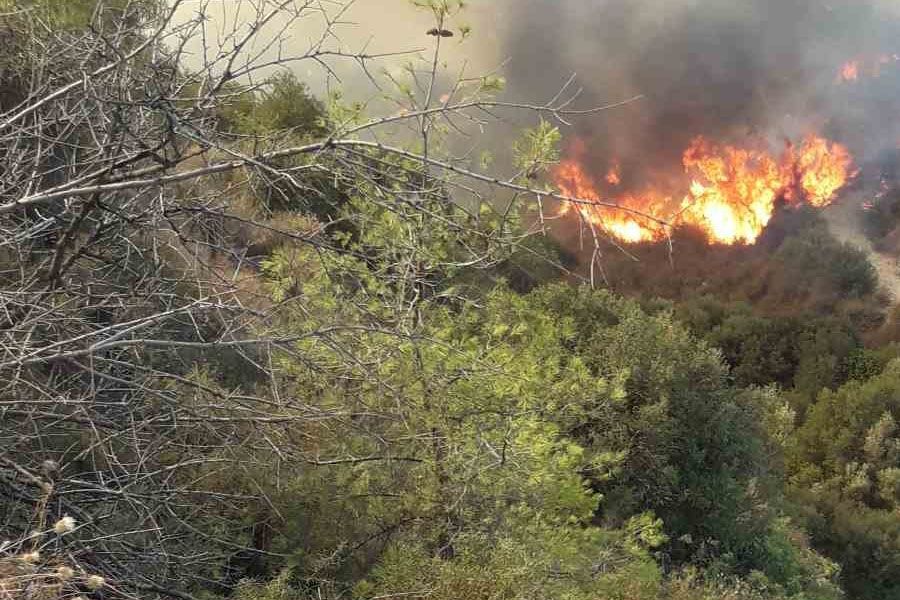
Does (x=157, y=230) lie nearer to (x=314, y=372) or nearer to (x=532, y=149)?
(x=314, y=372)

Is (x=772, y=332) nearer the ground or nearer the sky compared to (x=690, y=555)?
nearer the sky

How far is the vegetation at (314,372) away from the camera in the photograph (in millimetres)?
Result: 3045

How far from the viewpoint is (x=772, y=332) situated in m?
35.2

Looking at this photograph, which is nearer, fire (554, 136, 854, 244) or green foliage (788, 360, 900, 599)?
green foliage (788, 360, 900, 599)

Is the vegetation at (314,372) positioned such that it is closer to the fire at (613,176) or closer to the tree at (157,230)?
the tree at (157,230)

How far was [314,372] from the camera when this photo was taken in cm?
457

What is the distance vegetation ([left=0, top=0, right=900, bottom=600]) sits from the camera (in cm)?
304

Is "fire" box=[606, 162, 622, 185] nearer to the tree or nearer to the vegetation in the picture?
the vegetation

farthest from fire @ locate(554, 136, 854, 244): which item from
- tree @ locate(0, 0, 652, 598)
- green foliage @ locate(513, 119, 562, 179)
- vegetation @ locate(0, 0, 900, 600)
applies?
tree @ locate(0, 0, 652, 598)

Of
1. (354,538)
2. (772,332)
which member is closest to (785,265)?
(772,332)

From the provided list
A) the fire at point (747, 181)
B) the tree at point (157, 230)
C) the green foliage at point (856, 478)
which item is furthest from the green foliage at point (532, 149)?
the fire at point (747, 181)

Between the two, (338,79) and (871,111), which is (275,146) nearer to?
(338,79)

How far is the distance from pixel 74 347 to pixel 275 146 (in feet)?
5.15

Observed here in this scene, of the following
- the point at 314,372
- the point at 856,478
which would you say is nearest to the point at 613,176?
the point at 856,478
